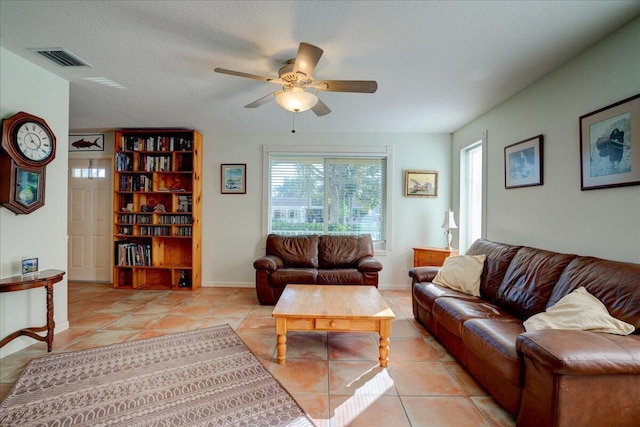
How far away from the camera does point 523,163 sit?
291 centimetres

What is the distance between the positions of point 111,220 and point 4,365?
2942 millimetres

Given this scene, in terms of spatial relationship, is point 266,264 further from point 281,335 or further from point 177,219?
point 177,219

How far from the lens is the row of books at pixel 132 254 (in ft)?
14.6

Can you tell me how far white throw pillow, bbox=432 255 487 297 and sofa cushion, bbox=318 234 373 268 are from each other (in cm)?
136

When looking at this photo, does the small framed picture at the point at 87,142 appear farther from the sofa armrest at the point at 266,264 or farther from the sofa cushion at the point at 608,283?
the sofa cushion at the point at 608,283

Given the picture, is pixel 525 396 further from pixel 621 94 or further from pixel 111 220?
pixel 111 220

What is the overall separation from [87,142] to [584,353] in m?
6.41

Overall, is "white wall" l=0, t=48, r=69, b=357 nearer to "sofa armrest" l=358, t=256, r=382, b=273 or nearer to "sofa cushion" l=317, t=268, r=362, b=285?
"sofa cushion" l=317, t=268, r=362, b=285

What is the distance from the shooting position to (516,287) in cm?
242

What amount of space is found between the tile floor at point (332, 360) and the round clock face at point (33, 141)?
5.68 ft

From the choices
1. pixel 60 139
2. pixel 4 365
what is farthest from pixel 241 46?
pixel 4 365

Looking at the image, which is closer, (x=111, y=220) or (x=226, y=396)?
(x=226, y=396)

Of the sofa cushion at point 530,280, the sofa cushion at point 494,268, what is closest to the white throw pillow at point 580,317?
the sofa cushion at point 530,280

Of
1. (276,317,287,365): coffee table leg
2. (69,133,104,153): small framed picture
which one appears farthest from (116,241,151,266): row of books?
(276,317,287,365): coffee table leg
